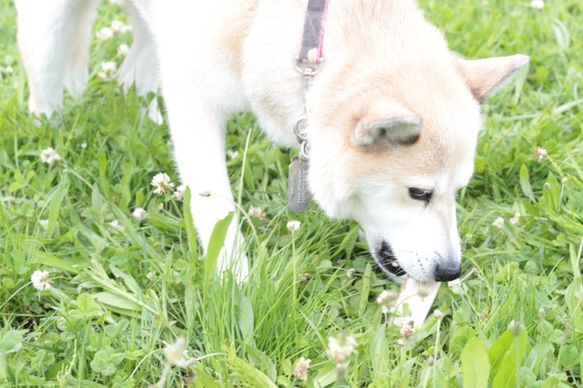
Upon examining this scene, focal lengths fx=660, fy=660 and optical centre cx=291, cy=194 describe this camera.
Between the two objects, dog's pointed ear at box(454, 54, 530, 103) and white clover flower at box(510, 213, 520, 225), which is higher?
dog's pointed ear at box(454, 54, 530, 103)

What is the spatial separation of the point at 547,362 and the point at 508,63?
1.10 meters

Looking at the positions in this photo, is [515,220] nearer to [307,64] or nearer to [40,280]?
[307,64]

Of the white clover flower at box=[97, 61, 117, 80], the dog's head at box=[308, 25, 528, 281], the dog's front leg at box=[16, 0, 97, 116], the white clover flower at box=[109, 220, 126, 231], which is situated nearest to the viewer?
the dog's head at box=[308, 25, 528, 281]

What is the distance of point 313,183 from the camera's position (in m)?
2.37

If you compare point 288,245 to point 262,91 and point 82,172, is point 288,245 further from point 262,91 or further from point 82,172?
point 82,172

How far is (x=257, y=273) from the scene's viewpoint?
7.34 feet

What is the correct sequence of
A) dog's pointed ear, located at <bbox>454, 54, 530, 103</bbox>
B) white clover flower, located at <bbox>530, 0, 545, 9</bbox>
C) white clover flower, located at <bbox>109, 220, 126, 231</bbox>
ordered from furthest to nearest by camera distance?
white clover flower, located at <bbox>530, 0, 545, 9</bbox> → white clover flower, located at <bbox>109, 220, 126, 231</bbox> → dog's pointed ear, located at <bbox>454, 54, 530, 103</bbox>

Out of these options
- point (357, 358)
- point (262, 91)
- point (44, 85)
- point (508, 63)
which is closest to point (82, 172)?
point (44, 85)

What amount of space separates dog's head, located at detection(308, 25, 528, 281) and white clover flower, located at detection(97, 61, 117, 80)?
1.90m

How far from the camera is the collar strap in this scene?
7.66 feet

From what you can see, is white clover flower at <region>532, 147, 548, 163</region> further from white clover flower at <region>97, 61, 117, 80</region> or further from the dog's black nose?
white clover flower at <region>97, 61, 117, 80</region>

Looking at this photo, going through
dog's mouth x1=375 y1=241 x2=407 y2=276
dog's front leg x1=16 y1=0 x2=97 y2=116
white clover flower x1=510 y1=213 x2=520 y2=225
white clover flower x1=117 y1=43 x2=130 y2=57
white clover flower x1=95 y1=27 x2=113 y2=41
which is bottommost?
white clover flower x1=510 y1=213 x2=520 y2=225

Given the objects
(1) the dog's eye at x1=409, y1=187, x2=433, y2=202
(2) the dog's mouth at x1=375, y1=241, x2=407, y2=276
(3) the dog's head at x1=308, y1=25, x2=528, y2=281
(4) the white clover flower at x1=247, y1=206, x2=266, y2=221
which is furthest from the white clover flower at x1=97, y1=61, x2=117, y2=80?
(1) the dog's eye at x1=409, y1=187, x2=433, y2=202

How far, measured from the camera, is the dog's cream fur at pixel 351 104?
2.16 meters
